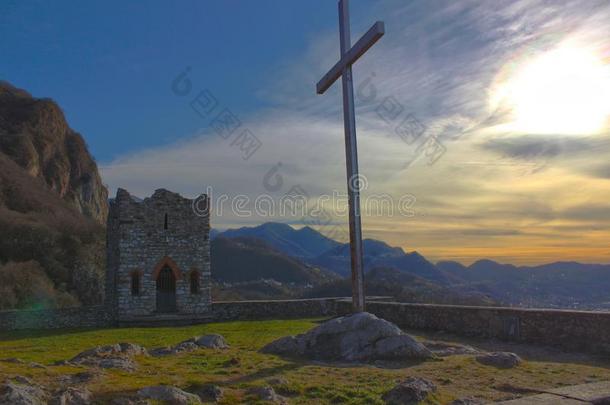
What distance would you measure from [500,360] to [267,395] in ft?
16.4

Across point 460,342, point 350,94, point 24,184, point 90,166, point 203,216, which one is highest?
point 90,166

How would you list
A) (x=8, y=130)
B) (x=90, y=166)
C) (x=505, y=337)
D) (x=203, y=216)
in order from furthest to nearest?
(x=90, y=166)
(x=8, y=130)
(x=203, y=216)
(x=505, y=337)

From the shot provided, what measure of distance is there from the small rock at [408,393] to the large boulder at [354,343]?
296cm

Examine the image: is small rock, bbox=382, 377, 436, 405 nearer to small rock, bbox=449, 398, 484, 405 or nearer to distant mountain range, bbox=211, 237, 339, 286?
small rock, bbox=449, 398, 484, 405

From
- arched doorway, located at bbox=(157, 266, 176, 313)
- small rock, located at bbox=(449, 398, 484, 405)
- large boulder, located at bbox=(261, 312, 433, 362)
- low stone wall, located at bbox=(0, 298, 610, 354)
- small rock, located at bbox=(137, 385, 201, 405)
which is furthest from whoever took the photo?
arched doorway, located at bbox=(157, 266, 176, 313)

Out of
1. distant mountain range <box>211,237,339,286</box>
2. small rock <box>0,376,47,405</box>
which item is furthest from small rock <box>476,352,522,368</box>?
distant mountain range <box>211,237,339,286</box>

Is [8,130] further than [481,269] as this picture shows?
No

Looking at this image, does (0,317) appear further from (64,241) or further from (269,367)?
(64,241)

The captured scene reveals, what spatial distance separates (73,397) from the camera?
6.75 m

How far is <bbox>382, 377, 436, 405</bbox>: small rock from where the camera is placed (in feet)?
23.9

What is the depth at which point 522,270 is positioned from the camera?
104 meters

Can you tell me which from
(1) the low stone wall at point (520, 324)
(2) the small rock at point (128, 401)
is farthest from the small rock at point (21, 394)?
(1) the low stone wall at point (520, 324)

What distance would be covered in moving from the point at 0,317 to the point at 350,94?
48.1 ft

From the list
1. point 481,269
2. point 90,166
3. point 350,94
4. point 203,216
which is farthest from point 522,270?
point 350,94
